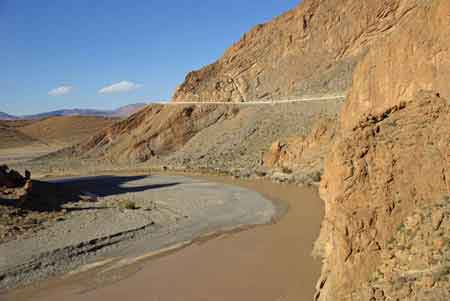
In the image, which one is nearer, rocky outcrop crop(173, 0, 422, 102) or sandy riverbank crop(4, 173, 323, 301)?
sandy riverbank crop(4, 173, 323, 301)

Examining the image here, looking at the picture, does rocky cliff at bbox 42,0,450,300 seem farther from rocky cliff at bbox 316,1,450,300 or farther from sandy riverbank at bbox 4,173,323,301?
sandy riverbank at bbox 4,173,323,301

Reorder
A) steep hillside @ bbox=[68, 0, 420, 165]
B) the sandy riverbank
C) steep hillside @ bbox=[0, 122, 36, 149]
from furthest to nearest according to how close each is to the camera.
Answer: steep hillside @ bbox=[0, 122, 36, 149] < steep hillside @ bbox=[68, 0, 420, 165] < the sandy riverbank

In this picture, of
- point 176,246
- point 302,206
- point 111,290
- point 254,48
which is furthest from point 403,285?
point 254,48

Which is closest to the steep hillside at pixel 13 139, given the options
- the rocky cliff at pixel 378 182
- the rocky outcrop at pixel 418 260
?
the rocky cliff at pixel 378 182

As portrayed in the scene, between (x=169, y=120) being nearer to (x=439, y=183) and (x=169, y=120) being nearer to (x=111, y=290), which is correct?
(x=111, y=290)

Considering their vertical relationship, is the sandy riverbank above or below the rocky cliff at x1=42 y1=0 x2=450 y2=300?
below

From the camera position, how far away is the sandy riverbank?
11.0 meters

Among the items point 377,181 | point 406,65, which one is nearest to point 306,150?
point 406,65

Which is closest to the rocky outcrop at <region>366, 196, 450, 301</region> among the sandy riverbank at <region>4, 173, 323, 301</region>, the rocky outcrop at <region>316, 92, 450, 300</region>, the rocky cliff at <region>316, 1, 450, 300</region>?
the rocky cliff at <region>316, 1, 450, 300</region>

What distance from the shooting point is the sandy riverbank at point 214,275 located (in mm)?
10984

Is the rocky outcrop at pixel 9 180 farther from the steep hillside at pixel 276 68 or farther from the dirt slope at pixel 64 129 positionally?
the dirt slope at pixel 64 129

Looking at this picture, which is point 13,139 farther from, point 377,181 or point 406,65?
point 377,181

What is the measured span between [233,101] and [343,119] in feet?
86.0

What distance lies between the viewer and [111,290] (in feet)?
39.1
